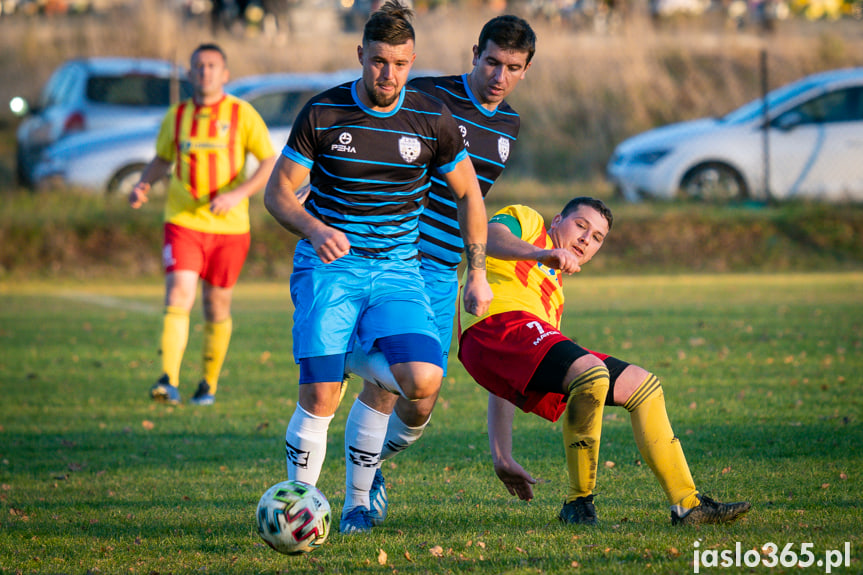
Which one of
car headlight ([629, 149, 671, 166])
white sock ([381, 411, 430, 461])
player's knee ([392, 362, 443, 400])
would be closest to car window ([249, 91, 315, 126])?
car headlight ([629, 149, 671, 166])

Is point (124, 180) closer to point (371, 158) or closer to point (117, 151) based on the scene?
point (117, 151)

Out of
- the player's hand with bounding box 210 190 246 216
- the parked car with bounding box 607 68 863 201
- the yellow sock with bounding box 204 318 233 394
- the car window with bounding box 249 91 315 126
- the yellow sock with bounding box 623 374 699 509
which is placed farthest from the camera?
the car window with bounding box 249 91 315 126

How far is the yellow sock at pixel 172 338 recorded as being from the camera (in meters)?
7.86

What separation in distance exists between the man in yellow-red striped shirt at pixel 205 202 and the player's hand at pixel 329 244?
372cm

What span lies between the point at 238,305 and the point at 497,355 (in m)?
9.52

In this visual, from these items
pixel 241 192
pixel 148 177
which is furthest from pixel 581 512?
pixel 148 177

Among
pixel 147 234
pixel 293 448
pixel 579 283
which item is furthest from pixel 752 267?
pixel 293 448

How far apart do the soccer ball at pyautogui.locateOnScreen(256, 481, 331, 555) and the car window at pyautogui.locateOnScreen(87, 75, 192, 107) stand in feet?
50.9

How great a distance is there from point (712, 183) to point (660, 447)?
13532 mm

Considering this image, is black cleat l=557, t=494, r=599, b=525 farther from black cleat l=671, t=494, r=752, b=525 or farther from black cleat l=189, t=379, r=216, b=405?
black cleat l=189, t=379, r=216, b=405

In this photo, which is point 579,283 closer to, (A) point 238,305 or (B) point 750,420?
(A) point 238,305

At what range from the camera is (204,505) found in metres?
5.07

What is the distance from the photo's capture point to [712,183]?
677 inches

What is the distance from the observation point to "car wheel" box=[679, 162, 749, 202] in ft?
Result: 56.0
